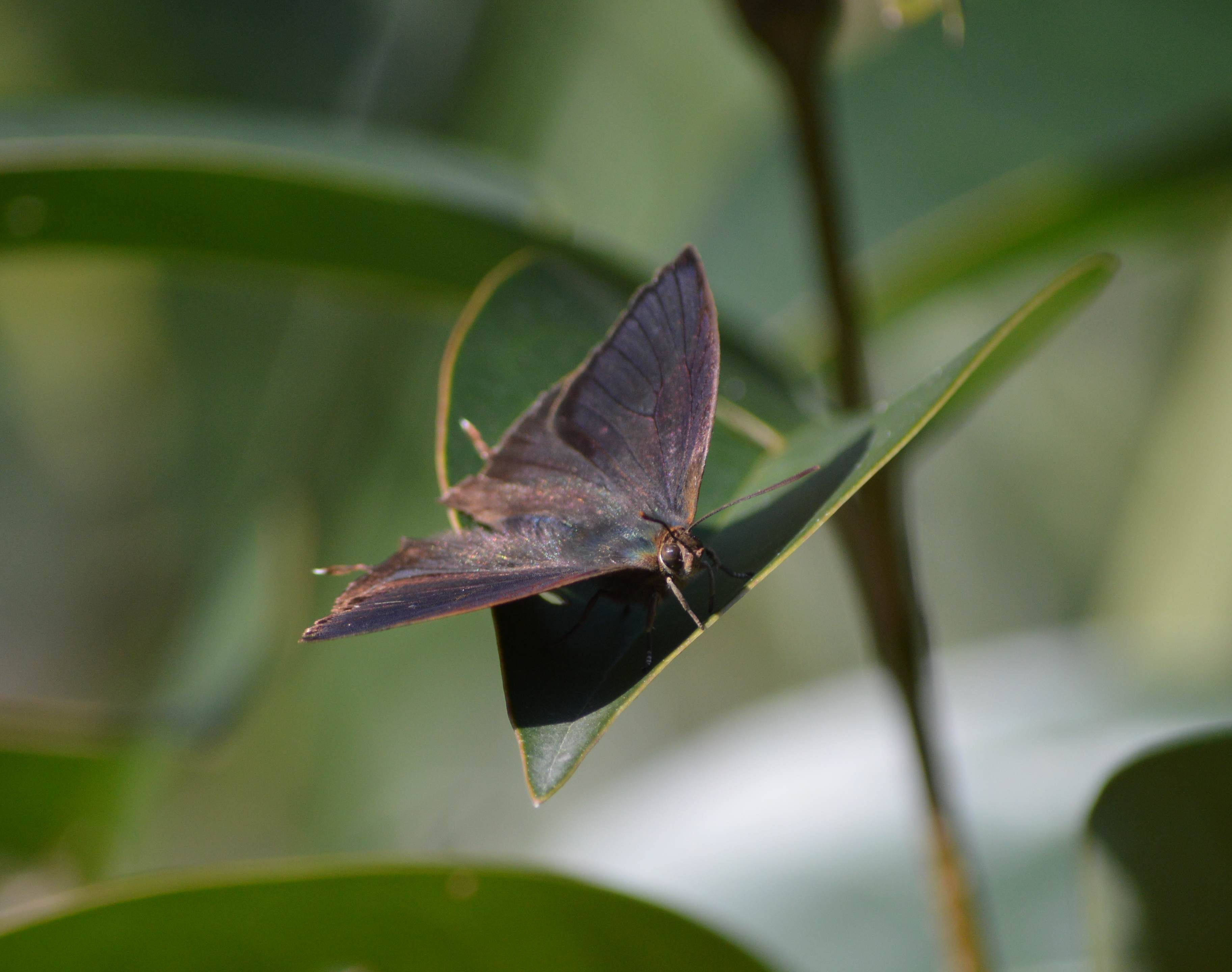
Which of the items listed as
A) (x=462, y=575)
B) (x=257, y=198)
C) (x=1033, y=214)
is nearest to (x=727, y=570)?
(x=462, y=575)

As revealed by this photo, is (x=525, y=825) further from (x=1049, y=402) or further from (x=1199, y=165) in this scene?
(x=1199, y=165)

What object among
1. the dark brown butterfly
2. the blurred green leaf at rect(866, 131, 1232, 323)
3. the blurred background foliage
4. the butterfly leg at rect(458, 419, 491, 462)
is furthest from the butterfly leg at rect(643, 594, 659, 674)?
the blurred green leaf at rect(866, 131, 1232, 323)

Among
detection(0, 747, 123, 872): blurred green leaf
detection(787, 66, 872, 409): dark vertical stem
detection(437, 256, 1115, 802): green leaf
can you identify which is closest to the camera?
detection(437, 256, 1115, 802): green leaf

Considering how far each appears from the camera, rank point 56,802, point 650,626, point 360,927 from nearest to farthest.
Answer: point 650,626
point 360,927
point 56,802

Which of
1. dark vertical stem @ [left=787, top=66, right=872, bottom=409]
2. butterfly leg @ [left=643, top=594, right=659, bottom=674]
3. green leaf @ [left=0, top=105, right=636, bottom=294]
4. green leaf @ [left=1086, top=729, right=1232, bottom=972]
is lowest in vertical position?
green leaf @ [left=1086, top=729, right=1232, bottom=972]

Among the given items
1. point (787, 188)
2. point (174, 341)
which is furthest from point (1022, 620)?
point (174, 341)

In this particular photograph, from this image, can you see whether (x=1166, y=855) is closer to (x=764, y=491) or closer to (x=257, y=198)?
(x=764, y=491)

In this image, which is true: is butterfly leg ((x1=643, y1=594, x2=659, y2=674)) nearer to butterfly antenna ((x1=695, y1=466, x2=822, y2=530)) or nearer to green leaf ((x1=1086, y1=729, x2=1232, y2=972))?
butterfly antenna ((x1=695, y1=466, x2=822, y2=530))
